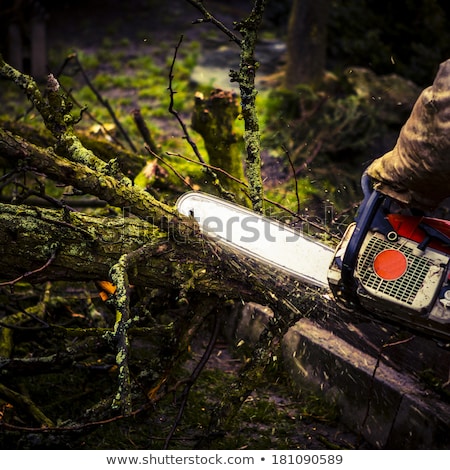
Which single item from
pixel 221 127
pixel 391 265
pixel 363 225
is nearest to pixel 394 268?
pixel 391 265

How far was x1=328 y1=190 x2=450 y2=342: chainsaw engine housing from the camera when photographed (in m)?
2.12

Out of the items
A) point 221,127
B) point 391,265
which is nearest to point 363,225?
point 391,265

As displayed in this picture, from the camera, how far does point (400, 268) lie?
218cm

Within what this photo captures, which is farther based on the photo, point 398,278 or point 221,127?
point 221,127

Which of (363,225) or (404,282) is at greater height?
(363,225)

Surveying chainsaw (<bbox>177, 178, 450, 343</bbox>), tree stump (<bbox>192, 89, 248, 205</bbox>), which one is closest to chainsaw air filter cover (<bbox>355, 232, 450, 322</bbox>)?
chainsaw (<bbox>177, 178, 450, 343</bbox>)

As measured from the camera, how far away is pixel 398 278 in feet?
7.12

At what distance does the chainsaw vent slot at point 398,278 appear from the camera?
2.14 metres

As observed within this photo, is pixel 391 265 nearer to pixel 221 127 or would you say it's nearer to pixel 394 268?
pixel 394 268

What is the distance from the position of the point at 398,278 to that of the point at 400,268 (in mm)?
35

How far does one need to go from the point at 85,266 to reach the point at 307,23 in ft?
17.1

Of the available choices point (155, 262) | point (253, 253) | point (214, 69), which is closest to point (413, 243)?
point (253, 253)

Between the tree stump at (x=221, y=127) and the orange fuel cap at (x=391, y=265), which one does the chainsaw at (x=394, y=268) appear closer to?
the orange fuel cap at (x=391, y=265)

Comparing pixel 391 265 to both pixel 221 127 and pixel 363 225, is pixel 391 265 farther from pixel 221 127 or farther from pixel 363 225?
pixel 221 127
